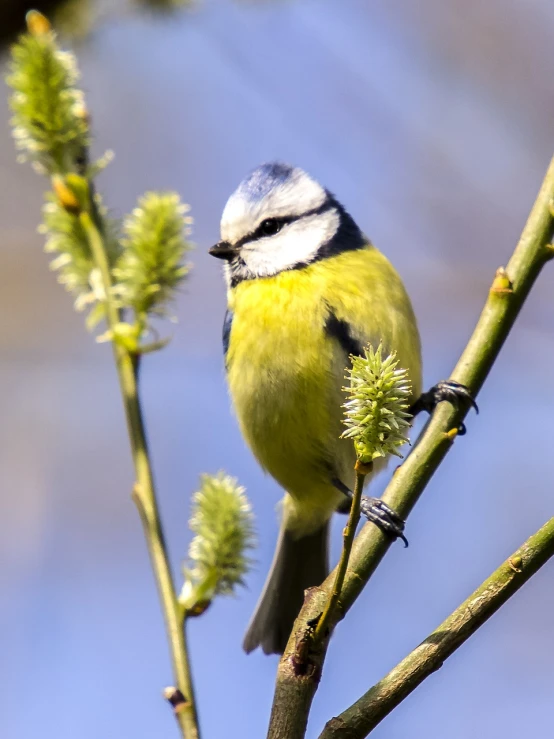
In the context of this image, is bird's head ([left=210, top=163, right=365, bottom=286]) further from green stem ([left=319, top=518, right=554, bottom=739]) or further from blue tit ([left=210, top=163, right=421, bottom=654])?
green stem ([left=319, top=518, right=554, bottom=739])

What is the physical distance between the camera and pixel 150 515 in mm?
1017

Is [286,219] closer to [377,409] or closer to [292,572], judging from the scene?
[292,572]

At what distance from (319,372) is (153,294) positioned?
85 centimetres

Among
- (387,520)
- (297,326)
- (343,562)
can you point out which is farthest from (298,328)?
(343,562)

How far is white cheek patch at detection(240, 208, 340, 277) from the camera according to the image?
219 cm

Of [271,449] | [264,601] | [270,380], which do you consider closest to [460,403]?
[270,380]

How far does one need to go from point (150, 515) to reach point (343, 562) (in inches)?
9.9

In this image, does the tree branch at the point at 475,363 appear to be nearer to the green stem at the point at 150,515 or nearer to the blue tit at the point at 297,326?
the green stem at the point at 150,515

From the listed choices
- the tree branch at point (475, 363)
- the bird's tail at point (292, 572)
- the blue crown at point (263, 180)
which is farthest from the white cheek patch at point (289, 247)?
the tree branch at point (475, 363)

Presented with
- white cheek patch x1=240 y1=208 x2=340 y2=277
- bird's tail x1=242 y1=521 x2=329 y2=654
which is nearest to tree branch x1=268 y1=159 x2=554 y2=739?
white cheek patch x1=240 y1=208 x2=340 y2=277

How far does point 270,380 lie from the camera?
200 centimetres

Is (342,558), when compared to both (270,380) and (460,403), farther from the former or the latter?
(270,380)

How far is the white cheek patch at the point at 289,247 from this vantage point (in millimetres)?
2188

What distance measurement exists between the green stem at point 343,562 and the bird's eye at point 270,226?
1.49 meters
